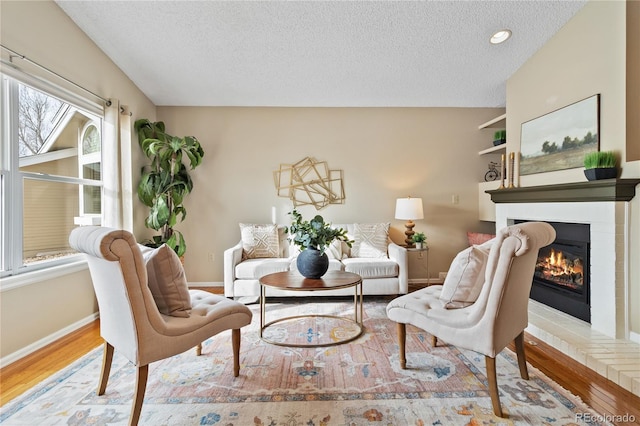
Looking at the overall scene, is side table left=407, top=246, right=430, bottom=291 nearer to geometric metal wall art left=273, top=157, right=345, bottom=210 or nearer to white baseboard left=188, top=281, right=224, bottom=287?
geometric metal wall art left=273, top=157, right=345, bottom=210

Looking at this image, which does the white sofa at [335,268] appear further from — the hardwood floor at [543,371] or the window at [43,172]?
the window at [43,172]

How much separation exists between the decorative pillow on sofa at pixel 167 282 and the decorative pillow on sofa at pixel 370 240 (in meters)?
2.59

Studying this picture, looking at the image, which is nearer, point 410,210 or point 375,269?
point 375,269

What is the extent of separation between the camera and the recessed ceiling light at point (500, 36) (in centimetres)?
283

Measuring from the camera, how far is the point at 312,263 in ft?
9.06

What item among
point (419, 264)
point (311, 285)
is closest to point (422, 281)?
point (419, 264)

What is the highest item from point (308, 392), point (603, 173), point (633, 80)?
point (633, 80)

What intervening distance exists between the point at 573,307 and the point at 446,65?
2.55 m

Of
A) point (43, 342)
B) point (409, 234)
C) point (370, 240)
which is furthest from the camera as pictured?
point (409, 234)

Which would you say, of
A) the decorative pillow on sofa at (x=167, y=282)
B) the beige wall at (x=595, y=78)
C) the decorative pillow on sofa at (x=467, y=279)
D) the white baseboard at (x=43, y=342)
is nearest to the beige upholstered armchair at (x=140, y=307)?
the decorative pillow on sofa at (x=167, y=282)

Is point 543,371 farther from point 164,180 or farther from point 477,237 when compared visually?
point 164,180

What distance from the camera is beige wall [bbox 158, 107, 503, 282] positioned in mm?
4566

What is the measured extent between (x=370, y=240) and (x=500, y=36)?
2471mm
